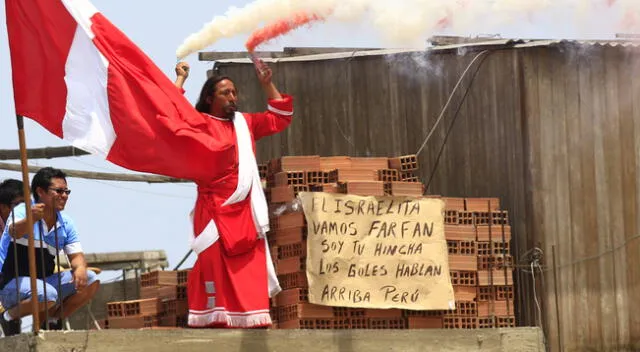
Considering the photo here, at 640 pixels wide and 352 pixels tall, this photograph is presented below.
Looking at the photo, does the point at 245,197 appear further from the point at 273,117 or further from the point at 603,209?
the point at 603,209

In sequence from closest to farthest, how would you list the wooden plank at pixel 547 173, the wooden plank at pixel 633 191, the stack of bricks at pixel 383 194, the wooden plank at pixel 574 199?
the stack of bricks at pixel 383 194 < the wooden plank at pixel 547 173 < the wooden plank at pixel 574 199 < the wooden plank at pixel 633 191

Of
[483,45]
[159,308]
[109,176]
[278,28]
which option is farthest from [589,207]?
[109,176]

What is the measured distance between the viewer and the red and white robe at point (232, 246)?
1456 cm

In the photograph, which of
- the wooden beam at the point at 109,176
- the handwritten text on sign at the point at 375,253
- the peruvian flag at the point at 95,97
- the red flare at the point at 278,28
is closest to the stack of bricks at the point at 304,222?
the handwritten text on sign at the point at 375,253

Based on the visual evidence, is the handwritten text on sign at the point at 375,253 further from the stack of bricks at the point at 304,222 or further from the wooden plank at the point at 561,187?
the wooden plank at the point at 561,187

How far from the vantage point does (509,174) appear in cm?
1667

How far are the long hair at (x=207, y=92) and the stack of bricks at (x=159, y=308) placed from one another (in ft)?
4.84

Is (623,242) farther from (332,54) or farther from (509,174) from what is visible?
(332,54)

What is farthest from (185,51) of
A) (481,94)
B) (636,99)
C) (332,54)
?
(636,99)

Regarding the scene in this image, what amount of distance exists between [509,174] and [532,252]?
79cm

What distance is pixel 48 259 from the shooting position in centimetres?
1486

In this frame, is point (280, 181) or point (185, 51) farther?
point (185, 51)

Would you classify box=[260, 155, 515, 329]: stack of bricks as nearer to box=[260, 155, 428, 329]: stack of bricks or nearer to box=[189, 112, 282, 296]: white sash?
box=[260, 155, 428, 329]: stack of bricks

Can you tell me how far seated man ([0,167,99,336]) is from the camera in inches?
575
